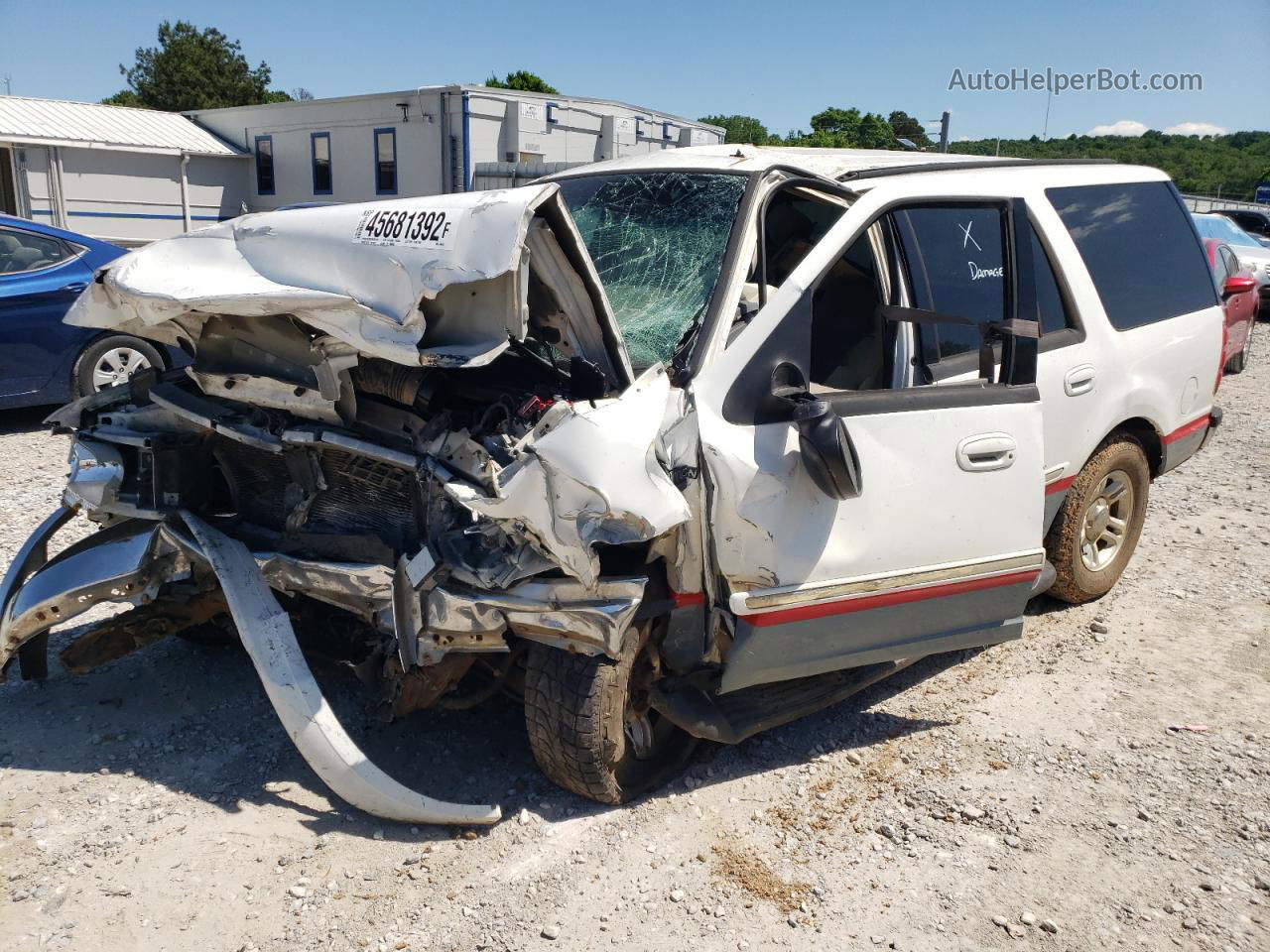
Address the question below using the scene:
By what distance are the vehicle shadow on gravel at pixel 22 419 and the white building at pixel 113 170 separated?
49.3 feet

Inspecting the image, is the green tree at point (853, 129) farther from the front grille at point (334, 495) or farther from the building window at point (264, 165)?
the front grille at point (334, 495)

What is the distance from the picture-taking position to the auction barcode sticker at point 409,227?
2828 millimetres

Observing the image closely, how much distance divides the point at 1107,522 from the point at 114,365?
6794mm

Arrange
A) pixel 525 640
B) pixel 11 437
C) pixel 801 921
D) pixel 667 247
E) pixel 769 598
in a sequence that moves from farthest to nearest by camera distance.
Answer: pixel 11 437
pixel 667 247
pixel 525 640
pixel 769 598
pixel 801 921

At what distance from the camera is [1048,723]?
12.6 ft

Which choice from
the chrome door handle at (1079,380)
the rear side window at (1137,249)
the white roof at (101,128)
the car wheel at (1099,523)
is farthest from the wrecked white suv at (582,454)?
the white roof at (101,128)

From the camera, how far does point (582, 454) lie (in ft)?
8.59

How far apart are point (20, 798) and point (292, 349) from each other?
5.43ft

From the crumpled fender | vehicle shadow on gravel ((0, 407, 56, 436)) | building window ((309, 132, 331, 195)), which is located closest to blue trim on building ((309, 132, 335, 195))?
building window ((309, 132, 331, 195))

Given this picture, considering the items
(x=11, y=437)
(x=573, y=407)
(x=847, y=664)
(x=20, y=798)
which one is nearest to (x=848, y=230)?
(x=573, y=407)

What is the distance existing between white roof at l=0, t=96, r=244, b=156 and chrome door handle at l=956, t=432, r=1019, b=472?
2228cm

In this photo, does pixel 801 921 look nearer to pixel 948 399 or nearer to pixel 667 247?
pixel 948 399

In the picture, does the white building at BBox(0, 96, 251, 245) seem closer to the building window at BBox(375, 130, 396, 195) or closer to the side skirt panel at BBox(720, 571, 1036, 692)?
the building window at BBox(375, 130, 396, 195)

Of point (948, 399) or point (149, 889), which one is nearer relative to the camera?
point (149, 889)
